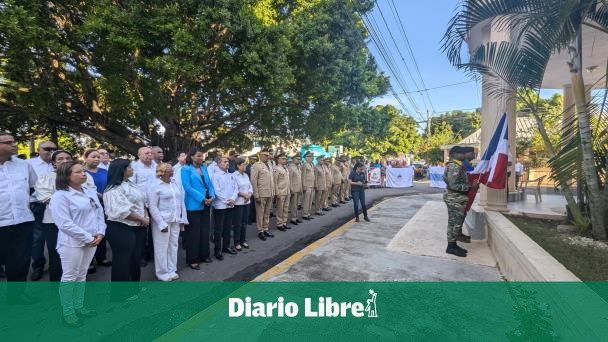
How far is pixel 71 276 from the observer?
324 cm

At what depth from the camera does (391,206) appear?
37.8 feet

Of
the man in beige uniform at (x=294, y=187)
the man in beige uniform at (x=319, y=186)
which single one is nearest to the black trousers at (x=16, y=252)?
the man in beige uniform at (x=294, y=187)

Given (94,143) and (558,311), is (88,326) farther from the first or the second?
(94,143)

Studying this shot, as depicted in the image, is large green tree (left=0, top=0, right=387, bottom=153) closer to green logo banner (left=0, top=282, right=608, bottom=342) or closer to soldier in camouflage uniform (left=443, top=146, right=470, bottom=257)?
soldier in camouflage uniform (left=443, top=146, right=470, bottom=257)

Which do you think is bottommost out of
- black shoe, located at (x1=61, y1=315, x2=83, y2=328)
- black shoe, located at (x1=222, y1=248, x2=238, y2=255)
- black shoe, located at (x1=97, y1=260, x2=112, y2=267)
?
black shoe, located at (x1=61, y1=315, x2=83, y2=328)

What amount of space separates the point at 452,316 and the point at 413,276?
Result: 1144 millimetres

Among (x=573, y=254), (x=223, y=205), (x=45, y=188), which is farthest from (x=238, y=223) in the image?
(x=573, y=254)

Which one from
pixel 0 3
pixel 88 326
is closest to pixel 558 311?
pixel 88 326

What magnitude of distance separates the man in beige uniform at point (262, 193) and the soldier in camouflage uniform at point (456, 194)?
11.2 feet

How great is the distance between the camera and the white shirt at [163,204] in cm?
430

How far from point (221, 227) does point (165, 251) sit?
133 centimetres

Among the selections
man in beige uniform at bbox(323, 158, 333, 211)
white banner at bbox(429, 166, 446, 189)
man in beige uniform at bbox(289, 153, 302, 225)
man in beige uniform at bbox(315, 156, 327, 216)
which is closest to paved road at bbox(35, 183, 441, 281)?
man in beige uniform at bbox(289, 153, 302, 225)

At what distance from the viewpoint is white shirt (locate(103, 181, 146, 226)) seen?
3682 millimetres

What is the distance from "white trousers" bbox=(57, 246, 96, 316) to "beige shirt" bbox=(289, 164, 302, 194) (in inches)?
225
